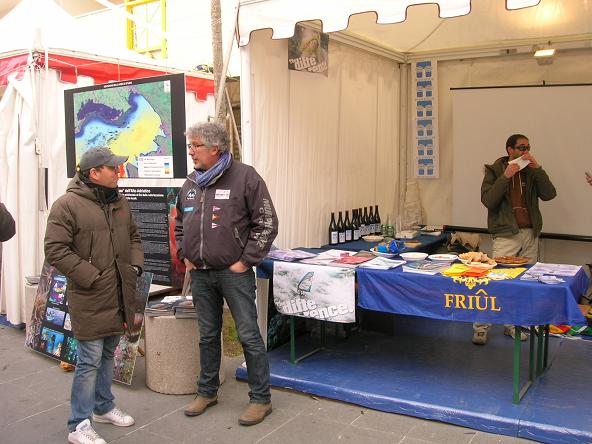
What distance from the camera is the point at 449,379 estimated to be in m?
4.14

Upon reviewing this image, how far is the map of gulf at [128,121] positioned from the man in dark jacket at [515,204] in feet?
8.62

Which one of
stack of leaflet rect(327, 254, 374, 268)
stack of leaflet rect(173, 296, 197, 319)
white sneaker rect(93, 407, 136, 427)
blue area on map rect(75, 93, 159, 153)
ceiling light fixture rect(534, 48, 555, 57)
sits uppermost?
ceiling light fixture rect(534, 48, 555, 57)

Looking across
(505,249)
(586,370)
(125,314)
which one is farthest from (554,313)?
(125,314)

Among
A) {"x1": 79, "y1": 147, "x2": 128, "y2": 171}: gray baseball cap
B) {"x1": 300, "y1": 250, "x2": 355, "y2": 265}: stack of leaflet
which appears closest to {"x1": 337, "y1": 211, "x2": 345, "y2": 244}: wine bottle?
{"x1": 300, "y1": 250, "x2": 355, "y2": 265}: stack of leaflet

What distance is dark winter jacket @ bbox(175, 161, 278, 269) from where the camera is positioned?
361 cm

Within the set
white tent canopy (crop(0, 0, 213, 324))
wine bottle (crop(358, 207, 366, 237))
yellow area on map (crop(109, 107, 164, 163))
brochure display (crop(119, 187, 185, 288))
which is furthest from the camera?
wine bottle (crop(358, 207, 366, 237))

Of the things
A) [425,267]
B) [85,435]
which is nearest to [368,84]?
[425,267]

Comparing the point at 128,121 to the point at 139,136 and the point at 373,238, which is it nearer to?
the point at 139,136

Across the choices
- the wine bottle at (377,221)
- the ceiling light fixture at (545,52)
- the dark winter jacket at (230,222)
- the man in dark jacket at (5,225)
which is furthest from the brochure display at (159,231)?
the ceiling light fixture at (545,52)

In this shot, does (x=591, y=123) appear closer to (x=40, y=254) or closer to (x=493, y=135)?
(x=493, y=135)

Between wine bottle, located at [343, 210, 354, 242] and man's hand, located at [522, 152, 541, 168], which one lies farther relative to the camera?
wine bottle, located at [343, 210, 354, 242]

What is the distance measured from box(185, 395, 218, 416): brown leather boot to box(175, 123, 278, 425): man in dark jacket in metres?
0.28

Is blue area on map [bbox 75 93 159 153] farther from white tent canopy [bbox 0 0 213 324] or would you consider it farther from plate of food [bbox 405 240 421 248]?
plate of food [bbox 405 240 421 248]

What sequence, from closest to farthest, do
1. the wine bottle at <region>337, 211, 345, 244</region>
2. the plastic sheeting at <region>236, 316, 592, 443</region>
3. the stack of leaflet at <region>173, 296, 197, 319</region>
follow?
the plastic sheeting at <region>236, 316, 592, 443</region>
the stack of leaflet at <region>173, 296, 197, 319</region>
the wine bottle at <region>337, 211, 345, 244</region>
